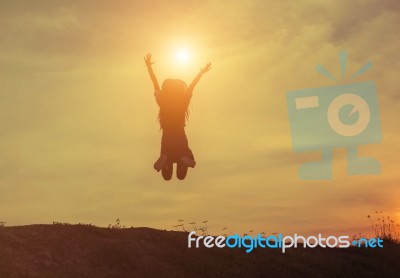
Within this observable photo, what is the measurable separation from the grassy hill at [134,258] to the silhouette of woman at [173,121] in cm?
460

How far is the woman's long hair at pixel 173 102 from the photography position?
13.1m

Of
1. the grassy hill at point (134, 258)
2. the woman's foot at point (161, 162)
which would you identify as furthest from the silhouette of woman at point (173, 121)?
the grassy hill at point (134, 258)

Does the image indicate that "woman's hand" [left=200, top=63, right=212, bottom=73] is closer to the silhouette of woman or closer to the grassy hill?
the silhouette of woman

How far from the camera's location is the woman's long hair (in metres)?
13.1

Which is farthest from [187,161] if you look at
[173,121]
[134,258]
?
[134,258]

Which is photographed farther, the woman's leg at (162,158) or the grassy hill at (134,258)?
the grassy hill at (134,258)

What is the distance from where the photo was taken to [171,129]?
13.3m

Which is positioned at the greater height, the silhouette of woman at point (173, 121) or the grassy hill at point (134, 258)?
the silhouette of woman at point (173, 121)

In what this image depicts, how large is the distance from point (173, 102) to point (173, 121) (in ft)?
1.45

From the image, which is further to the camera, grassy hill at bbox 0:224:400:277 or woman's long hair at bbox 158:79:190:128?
grassy hill at bbox 0:224:400:277

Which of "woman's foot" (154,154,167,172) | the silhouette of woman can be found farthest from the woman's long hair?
"woman's foot" (154,154,167,172)

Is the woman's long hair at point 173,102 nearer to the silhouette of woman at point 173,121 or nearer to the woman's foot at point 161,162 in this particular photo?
the silhouette of woman at point 173,121

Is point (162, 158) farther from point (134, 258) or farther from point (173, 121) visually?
point (134, 258)

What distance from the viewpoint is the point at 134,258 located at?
17422mm
